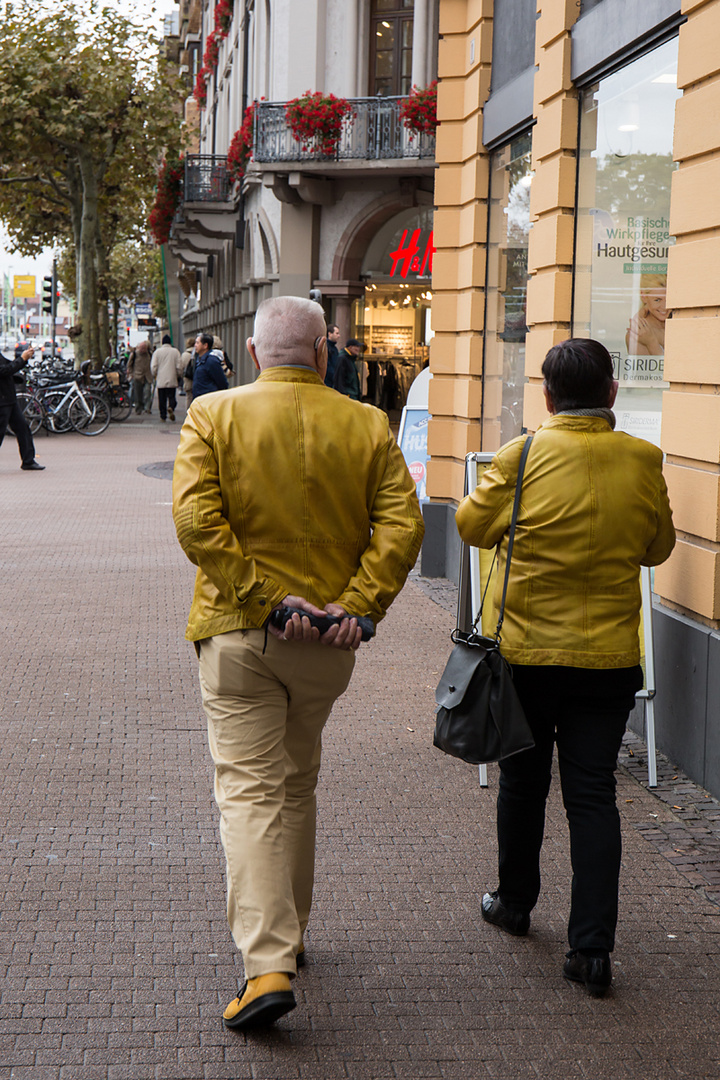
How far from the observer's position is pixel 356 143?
23641mm

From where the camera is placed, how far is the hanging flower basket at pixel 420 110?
2147cm

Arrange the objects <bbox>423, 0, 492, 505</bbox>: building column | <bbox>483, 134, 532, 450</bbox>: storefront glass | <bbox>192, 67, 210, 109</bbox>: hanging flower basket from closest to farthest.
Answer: <bbox>483, 134, 532, 450</bbox>: storefront glass → <bbox>423, 0, 492, 505</bbox>: building column → <bbox>192, 67, 210, 109</bbox>: hanging flower basket

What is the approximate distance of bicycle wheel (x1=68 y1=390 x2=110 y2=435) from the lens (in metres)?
27.5

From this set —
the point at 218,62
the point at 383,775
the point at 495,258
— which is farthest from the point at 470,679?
the point at 218,62

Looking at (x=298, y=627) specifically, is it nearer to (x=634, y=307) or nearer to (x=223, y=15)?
(x=634, y=307)

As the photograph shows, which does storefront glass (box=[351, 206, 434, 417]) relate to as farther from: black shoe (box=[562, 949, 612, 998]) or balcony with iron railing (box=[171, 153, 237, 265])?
black shoe (box=[562, 949, 612, 998])

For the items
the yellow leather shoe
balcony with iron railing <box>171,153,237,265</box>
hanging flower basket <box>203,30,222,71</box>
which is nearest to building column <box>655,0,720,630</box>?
the yellow leather shoe

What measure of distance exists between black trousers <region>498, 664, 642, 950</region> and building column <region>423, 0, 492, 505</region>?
633 centimetres

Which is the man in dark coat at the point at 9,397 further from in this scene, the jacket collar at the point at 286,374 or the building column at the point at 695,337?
the jacket collar at the point at 286,374

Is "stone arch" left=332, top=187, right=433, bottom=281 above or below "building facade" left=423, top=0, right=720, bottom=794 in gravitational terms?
above

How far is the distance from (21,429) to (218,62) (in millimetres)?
23837

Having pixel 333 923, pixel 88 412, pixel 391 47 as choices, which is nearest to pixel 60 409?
pixel 88 412

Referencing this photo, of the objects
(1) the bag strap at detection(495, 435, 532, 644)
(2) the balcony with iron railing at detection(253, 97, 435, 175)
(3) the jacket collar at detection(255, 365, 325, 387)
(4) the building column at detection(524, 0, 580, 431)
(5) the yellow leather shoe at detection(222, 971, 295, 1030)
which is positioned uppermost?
(2) the balcony with iron railing at detection(253, 97, 435, 175)

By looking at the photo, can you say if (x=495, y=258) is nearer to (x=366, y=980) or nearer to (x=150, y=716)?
(x=150, y=716)
